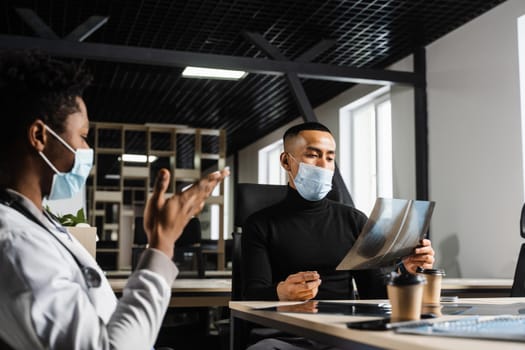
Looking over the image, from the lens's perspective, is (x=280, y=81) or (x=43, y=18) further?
(x=280, y=81)

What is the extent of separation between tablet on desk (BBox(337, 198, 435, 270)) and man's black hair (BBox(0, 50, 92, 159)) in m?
0.89

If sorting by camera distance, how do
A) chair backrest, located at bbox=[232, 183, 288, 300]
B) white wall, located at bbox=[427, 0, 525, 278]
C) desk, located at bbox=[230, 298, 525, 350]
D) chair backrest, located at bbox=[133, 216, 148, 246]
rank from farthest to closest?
chair backrest, located at bbox=[133, 216, 148, 246]
white wall, located at bbox=[427, 0, 525, 278]
chair backrest, located at bbox=[232, 183, 288, 300]
desk, located at bbox=[230, 298, 525, 350]

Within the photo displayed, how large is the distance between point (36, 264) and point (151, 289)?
196mm

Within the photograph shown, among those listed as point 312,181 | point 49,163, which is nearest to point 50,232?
point 49,163

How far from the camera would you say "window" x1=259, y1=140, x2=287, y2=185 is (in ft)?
33.8

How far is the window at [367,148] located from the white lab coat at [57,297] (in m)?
5.59

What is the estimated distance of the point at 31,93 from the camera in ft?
3.91

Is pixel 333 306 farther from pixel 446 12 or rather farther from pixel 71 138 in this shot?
pixel 446 12

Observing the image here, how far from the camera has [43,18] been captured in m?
5.27

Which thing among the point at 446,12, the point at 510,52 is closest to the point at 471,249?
the point at 510,52

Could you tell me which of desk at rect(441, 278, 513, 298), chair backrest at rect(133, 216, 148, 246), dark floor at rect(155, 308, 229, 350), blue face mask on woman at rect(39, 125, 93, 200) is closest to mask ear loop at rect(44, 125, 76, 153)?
blue face mask on woman at rect(39, 125, 93, 200)

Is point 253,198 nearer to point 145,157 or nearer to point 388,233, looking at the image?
point 388,233

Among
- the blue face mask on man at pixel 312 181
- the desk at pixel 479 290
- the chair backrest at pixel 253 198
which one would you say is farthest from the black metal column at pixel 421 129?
the blue face mask on man at pixel 312 181

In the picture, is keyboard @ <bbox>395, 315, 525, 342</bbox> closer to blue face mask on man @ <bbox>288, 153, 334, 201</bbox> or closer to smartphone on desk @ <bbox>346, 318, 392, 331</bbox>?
smartphone on desk @ <bbox>346, 318, 392, 331</bbox>
